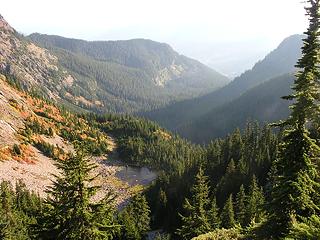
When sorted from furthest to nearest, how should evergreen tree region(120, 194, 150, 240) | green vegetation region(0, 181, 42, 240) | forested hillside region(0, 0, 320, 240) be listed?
evergreen tree region(120, 194, 150, 240) → green vegetation region(0, 181, 42, 240) → forested hillside region(0, 0, 320, 240)

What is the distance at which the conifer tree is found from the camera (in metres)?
24.5

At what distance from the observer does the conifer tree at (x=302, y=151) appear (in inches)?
966

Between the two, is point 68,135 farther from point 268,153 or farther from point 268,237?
point 268,237

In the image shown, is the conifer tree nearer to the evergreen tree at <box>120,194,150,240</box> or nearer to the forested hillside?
the forested hillside

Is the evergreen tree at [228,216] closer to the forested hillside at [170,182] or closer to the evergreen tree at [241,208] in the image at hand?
the forested hillside at [170,182]

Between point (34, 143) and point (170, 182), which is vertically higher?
point (170, 182)

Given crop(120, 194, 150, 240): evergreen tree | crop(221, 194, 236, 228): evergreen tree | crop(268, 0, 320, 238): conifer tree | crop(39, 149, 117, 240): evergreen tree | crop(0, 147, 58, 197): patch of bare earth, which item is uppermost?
crop(268, 0, 320, 238): conifer tree

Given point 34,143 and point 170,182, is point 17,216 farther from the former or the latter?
point 34,143

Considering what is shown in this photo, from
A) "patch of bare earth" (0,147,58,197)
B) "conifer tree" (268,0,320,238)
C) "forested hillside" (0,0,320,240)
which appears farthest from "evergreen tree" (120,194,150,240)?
"conifer tree" (268,0,320,238)

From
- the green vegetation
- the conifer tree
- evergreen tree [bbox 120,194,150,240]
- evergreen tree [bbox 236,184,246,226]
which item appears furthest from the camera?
evergreen tree [bbox 120,194,150,240]

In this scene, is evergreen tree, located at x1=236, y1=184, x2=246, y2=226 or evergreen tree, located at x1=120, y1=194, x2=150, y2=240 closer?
evergreen tree, located at x1=236, y1=184, x2=246, y2=226

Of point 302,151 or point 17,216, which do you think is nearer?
point 302,151

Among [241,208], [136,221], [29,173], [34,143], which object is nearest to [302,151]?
[241,208]

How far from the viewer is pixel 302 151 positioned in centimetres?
2494
